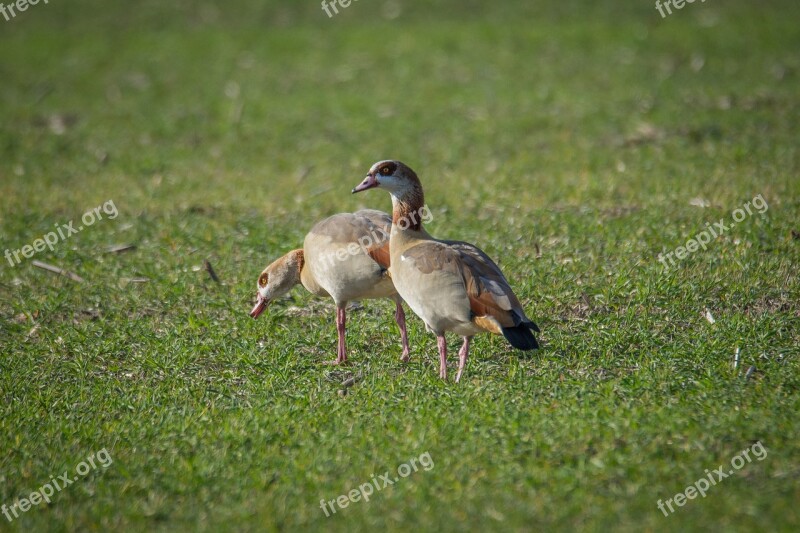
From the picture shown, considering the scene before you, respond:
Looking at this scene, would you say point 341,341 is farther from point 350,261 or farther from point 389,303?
point 389,303

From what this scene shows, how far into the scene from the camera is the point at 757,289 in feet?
22.2

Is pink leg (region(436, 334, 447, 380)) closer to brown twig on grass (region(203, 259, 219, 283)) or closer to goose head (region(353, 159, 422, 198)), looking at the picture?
goose head (region(353, 159, 422, 198))

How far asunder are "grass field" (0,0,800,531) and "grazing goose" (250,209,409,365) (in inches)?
14.7

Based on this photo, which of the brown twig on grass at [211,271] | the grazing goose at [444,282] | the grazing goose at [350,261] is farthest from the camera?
the brown twig on grass at [211,271]

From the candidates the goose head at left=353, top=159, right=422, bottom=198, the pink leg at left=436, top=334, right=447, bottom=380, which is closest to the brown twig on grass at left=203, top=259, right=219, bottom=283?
the goose head at left=353, top=159, right=422, bottom=198

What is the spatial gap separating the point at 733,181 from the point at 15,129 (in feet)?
31.4

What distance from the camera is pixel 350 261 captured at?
6.31m

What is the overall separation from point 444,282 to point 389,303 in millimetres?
1825

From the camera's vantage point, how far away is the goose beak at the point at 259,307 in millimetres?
7066

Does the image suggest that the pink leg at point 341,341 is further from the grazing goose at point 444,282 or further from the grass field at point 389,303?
the grazing goose at point 444,282

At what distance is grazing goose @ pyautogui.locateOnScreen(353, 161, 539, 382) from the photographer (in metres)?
5.41

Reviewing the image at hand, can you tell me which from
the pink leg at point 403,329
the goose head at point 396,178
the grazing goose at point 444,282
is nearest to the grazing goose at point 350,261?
the pink leg at point 403,329

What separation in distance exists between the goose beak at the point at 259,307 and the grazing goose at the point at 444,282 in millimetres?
1403

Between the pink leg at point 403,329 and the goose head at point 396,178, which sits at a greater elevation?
the goose head at point 396,178
